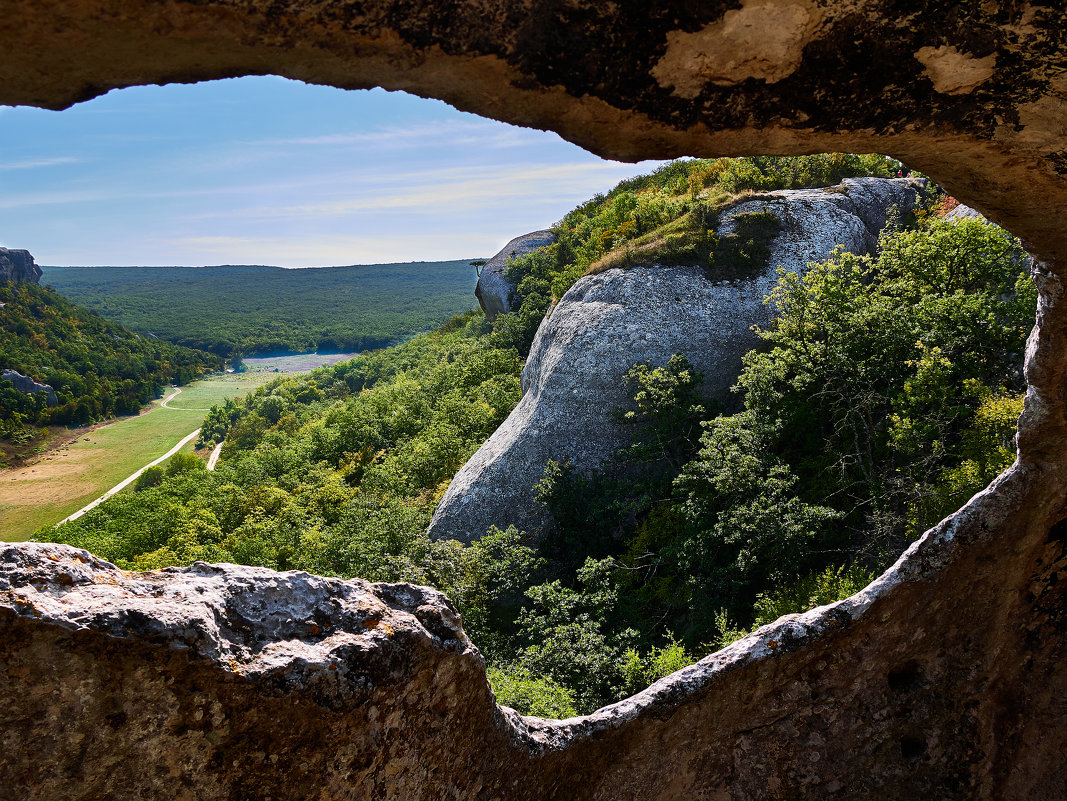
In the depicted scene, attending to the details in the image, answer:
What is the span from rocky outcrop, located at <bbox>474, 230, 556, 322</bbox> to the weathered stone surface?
41154mm

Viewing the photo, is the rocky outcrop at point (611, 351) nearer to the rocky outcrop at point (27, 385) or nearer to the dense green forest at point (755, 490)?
the dense green forest at point (755, 490)

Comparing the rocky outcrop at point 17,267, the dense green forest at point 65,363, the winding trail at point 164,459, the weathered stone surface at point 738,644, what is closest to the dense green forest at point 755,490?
the weathered stone surface at point 738,644

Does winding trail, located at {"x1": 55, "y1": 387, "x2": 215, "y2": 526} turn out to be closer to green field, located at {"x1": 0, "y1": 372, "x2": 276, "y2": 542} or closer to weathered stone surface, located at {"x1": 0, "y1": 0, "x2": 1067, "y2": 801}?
green field, located at {"x1": 0, "y1": 372, "x2": 276, "y2": 542}

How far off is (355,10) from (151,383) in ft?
411

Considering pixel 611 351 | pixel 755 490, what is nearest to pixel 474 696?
pixel 755 490

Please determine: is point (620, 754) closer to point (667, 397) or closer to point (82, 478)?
point (667, 397)

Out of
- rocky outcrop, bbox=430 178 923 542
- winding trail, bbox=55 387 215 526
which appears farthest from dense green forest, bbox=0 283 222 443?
rocky outcrop, bbox=430 178 923 542

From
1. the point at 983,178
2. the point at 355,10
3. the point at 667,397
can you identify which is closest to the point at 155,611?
the point at 355,10

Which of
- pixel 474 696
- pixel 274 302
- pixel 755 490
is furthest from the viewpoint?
pixel 274 302

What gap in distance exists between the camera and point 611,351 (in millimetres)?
19422

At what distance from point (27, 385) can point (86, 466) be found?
13001 mm

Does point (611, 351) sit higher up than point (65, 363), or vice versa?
point (611, 351)

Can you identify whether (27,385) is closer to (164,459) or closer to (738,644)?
(164,459)

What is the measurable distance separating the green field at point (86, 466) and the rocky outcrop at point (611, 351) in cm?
6751
